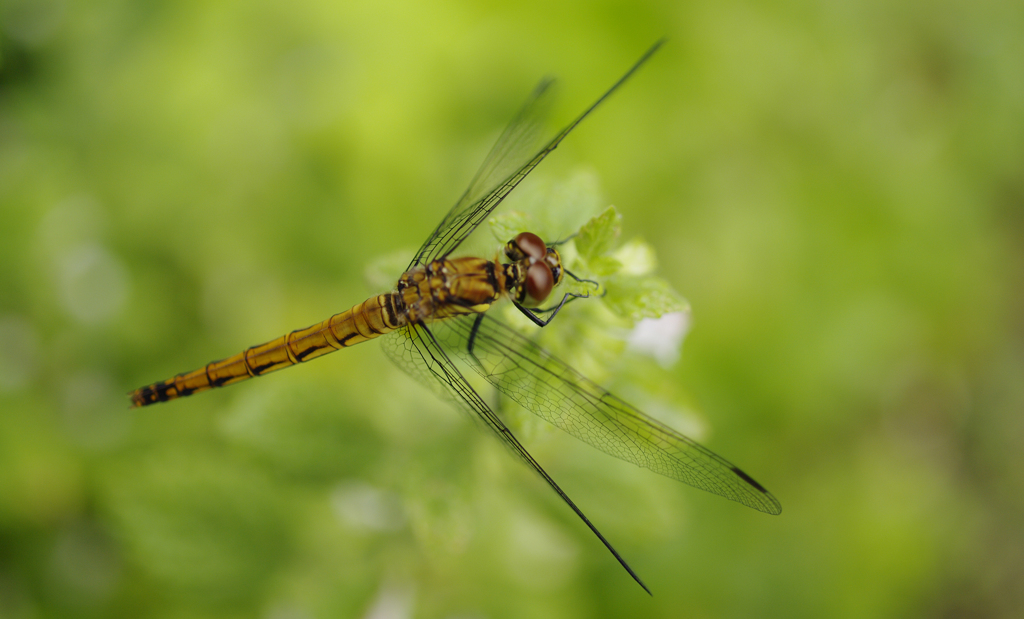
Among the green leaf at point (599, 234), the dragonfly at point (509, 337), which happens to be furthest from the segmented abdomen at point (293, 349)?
the green leaf at point (599, 234)

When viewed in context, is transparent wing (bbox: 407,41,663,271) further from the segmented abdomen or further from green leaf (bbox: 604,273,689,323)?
green leaf (bbox: 604,273,689,323)

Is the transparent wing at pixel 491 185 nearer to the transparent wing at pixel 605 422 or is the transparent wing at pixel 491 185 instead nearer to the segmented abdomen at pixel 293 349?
the segmented abdomen at pixel 293 349

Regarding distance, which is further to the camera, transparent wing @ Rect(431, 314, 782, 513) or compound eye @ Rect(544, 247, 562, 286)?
compound eye @ Rect(544, 247, 562, 286)

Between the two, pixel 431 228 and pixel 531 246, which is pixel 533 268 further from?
pixel 431 228

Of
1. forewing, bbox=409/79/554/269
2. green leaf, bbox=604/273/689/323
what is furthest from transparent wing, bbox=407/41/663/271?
green leaf, bbox=604/273/689/323

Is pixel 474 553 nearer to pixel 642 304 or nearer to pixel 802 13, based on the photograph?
pixel 642 304

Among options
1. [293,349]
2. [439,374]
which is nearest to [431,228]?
[293,349]

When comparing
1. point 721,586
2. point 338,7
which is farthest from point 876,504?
→ point 338,7

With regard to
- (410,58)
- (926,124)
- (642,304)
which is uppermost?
(410,58)
